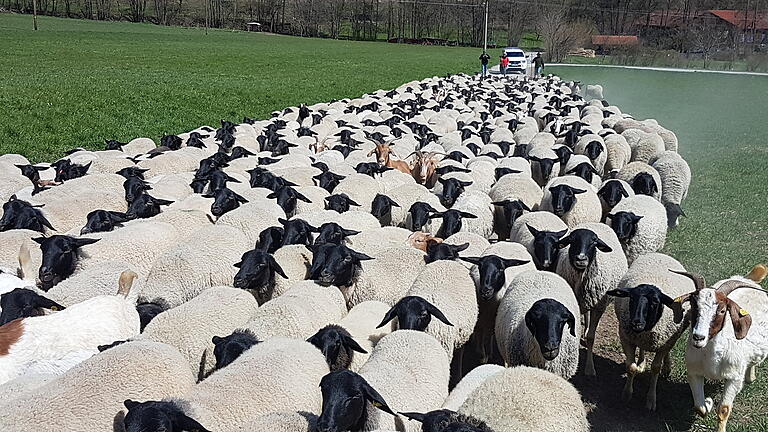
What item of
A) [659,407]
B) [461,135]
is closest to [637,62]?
[461,135]

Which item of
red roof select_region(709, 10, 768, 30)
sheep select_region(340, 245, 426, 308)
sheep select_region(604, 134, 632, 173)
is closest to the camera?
sheep select_region(340, 245, 426, 308)

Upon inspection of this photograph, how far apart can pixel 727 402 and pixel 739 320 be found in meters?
0.61

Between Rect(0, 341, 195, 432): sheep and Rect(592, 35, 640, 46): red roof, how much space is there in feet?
217

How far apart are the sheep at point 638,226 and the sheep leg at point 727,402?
8.15ft

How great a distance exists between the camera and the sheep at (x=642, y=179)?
29.2 ft

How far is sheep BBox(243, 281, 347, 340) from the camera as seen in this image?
4758 millimetres

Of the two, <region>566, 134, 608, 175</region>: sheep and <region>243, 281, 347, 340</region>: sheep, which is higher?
<region>566, 134, 608, 175</region>: sheep

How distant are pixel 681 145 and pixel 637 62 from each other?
39896 mm

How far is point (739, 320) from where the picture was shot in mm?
4566

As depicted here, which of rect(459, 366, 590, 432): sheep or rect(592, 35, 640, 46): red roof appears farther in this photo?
rect(592, 35, 640, 46): red roof

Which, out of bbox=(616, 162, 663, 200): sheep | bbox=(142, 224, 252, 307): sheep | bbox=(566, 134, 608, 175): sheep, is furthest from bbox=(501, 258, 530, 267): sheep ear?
bbox=(566, 134, 608, 175): sheep

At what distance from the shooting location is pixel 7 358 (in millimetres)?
4145

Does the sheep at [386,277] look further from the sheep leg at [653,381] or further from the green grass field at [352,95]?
the sheep leg at [653,381]

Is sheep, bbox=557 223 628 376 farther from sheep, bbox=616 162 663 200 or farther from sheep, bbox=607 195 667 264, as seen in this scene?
sheep, bbox=616 162 663 200
